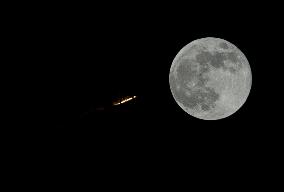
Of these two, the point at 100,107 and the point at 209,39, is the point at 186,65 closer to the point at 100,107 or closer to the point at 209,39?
the point at 209,39

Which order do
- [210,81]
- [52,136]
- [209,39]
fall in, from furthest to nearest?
[209,39] < [210,81] < [52,136]

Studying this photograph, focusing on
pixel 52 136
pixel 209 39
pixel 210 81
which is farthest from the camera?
pixel 209 39

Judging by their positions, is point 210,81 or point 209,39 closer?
point 210,81

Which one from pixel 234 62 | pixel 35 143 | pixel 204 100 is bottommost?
pixel 35 143

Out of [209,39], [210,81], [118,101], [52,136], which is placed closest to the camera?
[118,101]

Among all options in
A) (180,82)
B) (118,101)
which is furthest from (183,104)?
(118,101)

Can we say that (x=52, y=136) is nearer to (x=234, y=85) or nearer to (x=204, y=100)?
(x=204, y=100)

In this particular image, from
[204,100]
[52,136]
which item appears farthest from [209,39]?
[52,136]

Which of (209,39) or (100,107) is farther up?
(209,39)

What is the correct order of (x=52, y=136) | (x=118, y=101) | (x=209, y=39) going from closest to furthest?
(x=118, y=101), (x=52, y=136), (x=209, y=39)
